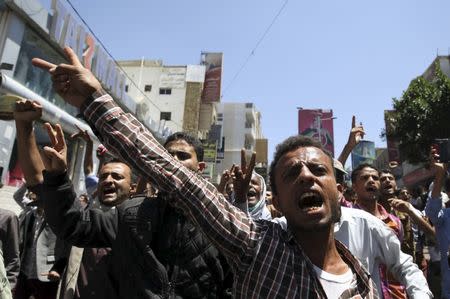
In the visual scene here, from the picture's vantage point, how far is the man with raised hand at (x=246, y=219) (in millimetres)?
1227

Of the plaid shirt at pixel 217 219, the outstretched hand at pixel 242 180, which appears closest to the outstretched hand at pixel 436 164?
the outstretched hand at pixel 242 180

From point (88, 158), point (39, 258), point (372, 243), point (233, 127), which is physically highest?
point (233, 127)

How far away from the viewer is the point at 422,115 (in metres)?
17.1

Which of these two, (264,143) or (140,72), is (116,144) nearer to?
(140,72)

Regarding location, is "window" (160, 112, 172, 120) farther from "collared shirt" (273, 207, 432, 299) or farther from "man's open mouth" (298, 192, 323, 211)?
"man's open mouth" (298, 192, 323, 211)

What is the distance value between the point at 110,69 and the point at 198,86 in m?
17.3

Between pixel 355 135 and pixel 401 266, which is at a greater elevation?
pixel 355 135

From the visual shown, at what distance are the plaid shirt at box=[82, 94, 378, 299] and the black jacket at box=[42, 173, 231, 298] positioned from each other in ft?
1.59

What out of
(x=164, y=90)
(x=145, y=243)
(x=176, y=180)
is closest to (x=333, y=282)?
(x=176, y=180)

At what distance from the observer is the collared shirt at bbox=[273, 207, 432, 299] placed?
2.27m

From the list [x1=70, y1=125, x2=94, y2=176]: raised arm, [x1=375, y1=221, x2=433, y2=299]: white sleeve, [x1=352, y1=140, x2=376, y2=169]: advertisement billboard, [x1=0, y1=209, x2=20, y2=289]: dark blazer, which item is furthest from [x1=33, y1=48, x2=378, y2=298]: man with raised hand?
[x1=352, y1=140, x2=376, y2=169]: advertisement billboard

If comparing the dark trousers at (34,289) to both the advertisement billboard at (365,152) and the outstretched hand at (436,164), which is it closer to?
the outstretched hand at (436,164)

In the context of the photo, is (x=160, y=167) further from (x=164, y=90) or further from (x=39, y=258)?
(x=164, y=90)

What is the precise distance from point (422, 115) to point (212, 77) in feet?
65.9
